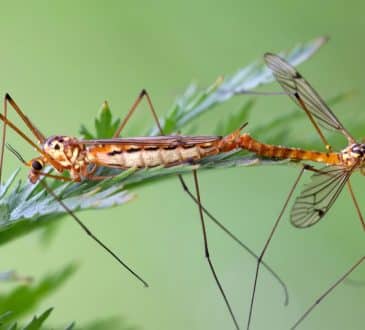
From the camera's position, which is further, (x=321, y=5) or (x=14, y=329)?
(x=321, y=5)

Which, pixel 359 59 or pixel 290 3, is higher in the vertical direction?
pixel 290 3

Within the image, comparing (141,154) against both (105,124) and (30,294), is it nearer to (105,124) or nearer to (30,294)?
(105,124)

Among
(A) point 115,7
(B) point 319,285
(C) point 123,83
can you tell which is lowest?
(B) point 319,285

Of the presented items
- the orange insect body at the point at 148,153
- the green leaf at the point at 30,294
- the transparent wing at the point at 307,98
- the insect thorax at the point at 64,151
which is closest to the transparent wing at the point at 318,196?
the transparent wing at the point at 307,98

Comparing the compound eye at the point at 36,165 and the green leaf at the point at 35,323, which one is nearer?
the green leaf at the point at 35,323

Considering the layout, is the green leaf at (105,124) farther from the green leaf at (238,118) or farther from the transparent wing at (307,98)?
the transparent wing at (307,98)

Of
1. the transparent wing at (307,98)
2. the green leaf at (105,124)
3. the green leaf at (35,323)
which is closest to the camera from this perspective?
Result: the green leaf at (35,323)

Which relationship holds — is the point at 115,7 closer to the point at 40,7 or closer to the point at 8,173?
the point at 40,7

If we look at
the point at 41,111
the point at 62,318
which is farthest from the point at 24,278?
the point at 41,111
